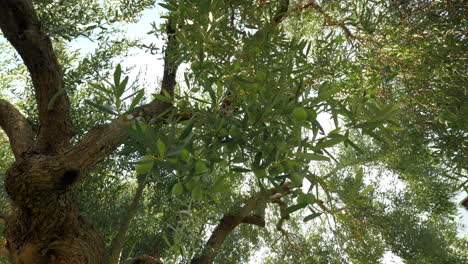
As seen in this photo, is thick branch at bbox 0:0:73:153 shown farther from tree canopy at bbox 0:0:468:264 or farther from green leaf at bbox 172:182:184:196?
green leaf at bbox 172:182:184:196

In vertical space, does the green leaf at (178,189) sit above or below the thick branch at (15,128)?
below

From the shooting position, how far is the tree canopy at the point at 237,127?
1.47 m

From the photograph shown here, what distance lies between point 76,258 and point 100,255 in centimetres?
29

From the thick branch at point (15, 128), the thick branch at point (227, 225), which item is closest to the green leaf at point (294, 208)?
the thick branch at point (15, 128)

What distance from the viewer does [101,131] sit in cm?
418

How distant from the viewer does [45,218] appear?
4055 mm

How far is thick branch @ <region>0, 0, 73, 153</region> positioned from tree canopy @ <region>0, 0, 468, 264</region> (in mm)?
15

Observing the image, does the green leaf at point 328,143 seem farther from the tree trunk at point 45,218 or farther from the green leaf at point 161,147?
the tree trunk at point 45,218

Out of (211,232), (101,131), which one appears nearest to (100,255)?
(101,131)

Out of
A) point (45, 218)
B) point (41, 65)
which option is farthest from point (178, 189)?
point (41, 65)

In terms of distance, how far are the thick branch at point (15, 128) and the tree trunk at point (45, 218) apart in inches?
33.1

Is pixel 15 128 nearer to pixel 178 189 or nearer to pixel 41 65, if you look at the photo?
pixel 41 65

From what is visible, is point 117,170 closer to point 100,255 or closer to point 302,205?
point 100,255

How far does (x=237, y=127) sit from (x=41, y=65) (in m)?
3.45
